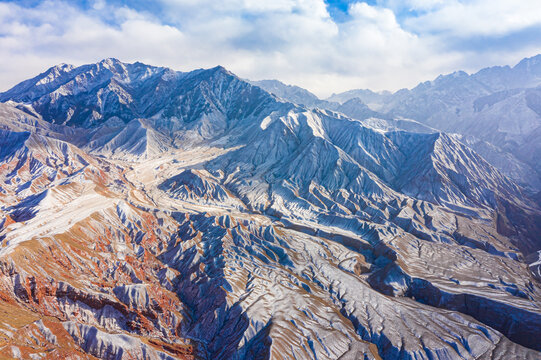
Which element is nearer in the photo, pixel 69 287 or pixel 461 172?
pixel 69 287

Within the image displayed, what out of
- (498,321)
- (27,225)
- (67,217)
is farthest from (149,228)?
(498,321)

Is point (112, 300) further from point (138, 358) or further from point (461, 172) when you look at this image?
point (461, 172)

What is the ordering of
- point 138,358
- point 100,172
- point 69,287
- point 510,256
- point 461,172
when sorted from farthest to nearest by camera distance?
point 461,172 → point 100,172 → point 510,256 → point 69,287 → point 138,358

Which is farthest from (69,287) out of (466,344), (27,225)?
(466,344)

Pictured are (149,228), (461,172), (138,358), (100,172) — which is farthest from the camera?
(461,172)

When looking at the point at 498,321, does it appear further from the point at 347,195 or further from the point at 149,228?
the point at 149,228

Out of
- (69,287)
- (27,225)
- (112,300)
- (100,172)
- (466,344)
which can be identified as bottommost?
(466,344)

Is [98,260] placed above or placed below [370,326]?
above
